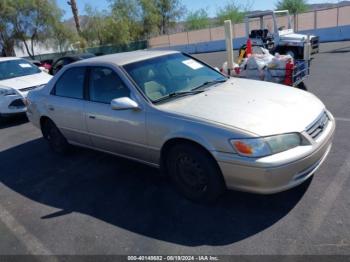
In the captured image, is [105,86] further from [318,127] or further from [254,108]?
[318,127]

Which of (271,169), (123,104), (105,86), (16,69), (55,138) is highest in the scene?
(16,69)

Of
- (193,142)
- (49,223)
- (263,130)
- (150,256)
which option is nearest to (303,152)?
(263,130)

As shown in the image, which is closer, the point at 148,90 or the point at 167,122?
the point at 167,122

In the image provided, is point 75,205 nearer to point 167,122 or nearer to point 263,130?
point 167,122

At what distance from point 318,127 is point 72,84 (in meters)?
3.31

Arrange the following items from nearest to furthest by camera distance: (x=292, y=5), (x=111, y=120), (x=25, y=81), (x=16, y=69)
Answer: (x=111, y=120), (x=25, y=81), (x=16, y=69), (x=292, y=5)

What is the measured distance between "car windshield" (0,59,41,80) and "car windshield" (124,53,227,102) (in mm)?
6041

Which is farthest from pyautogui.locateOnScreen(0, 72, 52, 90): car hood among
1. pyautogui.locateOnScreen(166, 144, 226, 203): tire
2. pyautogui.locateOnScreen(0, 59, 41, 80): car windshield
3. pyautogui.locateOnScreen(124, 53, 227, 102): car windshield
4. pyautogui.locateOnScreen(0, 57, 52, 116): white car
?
pyautogui.locateOnScreen(166, 144, 226, 203): tire

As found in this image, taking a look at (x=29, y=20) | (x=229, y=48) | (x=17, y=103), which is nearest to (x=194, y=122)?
(x=229, y=48)

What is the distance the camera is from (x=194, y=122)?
3.24 meters

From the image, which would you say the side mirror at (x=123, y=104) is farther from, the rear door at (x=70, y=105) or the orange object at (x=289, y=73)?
the orange object at (x=289, y=73)

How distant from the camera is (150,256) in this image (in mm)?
2834

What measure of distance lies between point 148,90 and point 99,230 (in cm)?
161

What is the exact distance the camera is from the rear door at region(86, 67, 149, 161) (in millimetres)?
3811
